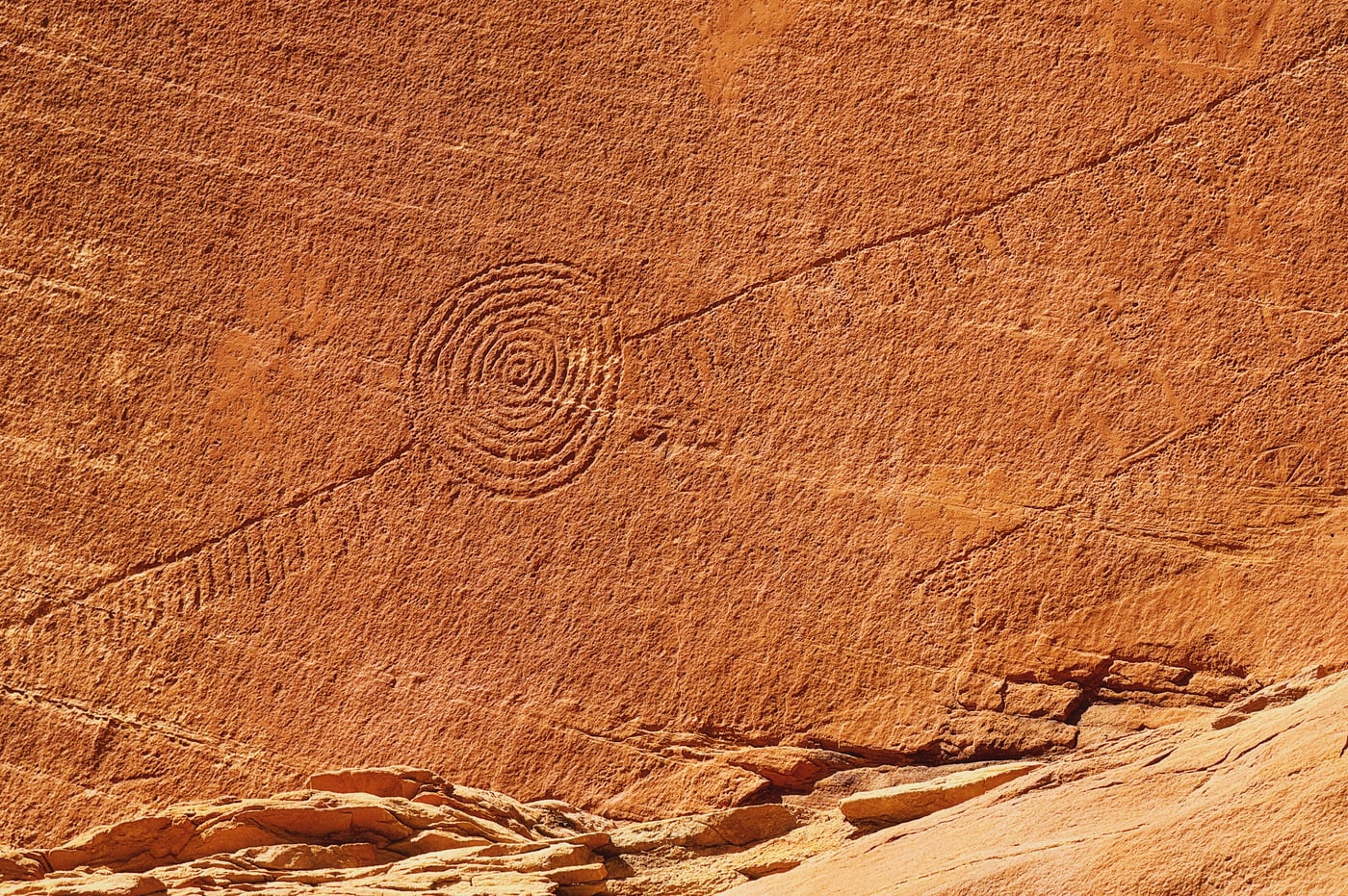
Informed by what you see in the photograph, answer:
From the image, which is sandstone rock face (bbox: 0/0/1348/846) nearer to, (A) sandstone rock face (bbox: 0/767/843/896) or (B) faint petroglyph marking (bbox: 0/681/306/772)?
(B) faint petroglyph marking (bbox: 0/681/306/772)

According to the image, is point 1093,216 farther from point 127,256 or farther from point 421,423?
point 127,256

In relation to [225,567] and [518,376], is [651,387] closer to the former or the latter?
[518,376]

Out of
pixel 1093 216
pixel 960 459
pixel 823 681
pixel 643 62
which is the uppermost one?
pixel 643 62

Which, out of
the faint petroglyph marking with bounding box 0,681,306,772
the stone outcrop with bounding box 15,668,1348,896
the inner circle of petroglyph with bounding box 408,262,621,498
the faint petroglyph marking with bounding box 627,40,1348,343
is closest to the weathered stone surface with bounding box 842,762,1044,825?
the stone outcrop with bounding box 15,668,1348,896

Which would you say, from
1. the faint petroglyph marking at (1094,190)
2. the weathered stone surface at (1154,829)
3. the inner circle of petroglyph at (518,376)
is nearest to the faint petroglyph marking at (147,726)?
the inner circle of petroglyph at (518,376)

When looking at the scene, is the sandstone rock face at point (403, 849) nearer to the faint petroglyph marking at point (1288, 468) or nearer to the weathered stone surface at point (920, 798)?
the weathered stone surface at point (920, 798)

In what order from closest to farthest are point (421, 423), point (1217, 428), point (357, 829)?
point (357, 829), point (1217, 428), point (421, 423)

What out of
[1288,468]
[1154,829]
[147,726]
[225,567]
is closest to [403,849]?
[147,726]

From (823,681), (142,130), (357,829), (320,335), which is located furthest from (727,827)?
(142,130)
